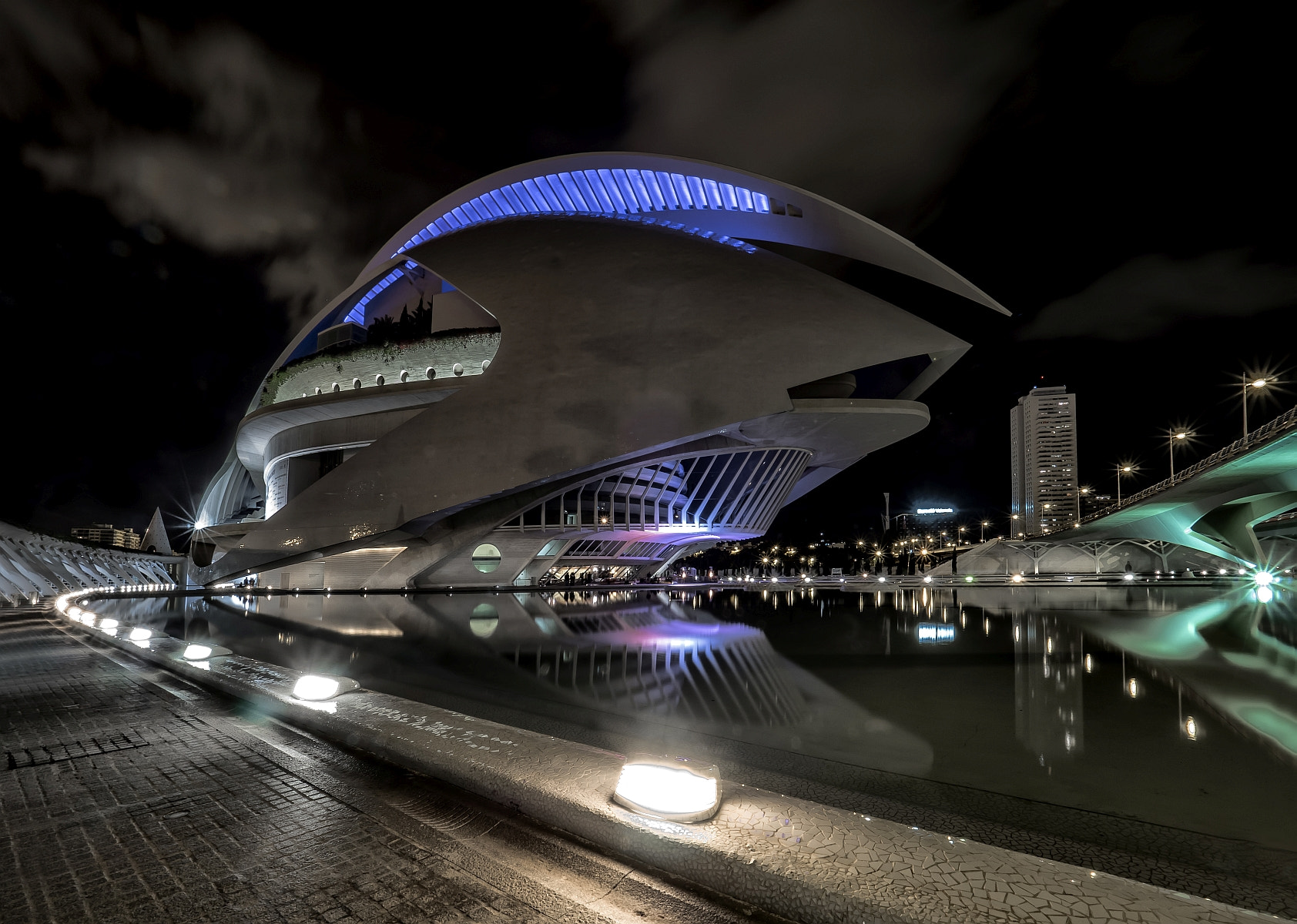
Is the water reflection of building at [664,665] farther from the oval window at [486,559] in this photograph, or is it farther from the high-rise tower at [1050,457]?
the high-rise tower at [1050,457]

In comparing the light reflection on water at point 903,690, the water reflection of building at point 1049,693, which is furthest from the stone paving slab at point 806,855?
the water reflection of building at point 1049,693

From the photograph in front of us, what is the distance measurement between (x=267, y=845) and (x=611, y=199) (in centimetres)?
2811

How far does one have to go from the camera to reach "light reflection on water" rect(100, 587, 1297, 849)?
3842mm

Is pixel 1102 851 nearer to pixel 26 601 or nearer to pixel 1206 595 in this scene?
pixel 26 601

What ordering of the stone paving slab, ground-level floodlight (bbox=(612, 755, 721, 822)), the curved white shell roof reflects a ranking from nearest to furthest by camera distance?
the stone paving slab → ground-level floodlight (bbox=(612, 755, 721, 822)) → the curved white shell roof

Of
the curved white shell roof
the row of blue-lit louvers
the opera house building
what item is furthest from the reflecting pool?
the row of blue-lit louvers

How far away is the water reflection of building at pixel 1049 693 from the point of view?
4.56 m

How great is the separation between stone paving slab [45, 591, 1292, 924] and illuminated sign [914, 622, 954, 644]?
28.9ft

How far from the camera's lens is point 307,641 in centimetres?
1032

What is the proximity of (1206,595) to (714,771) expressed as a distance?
2996 centimetres

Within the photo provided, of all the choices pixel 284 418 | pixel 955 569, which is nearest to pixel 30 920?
pixel 284 418

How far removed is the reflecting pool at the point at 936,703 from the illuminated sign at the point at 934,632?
82mm

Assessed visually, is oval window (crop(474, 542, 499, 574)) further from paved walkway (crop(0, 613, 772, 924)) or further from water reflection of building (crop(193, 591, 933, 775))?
paved walkway (crop(0, 613, 772, 924))

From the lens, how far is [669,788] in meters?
2.55
